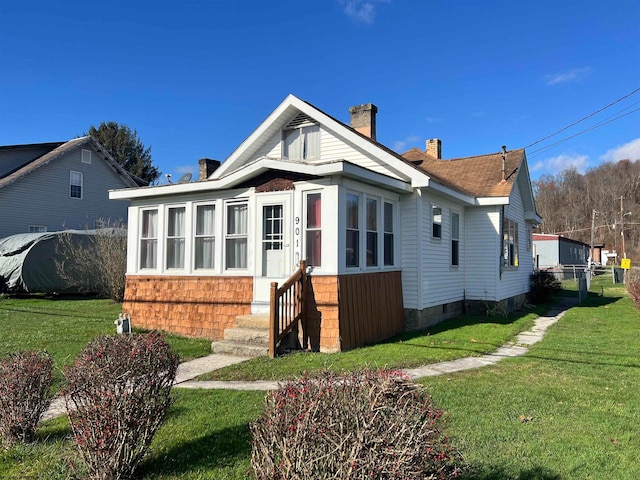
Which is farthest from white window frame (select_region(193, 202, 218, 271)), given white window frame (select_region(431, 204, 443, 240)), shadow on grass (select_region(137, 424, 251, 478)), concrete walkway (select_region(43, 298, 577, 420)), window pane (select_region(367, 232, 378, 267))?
shadow on grass (select_region(137, 424, 251, 478))

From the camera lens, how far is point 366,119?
1408 cm

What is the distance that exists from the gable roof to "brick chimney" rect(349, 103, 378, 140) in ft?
53.3

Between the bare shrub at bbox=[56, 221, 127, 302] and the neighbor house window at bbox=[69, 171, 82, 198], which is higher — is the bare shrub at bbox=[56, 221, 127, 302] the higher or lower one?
the lower one

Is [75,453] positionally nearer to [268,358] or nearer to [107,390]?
[107,390]

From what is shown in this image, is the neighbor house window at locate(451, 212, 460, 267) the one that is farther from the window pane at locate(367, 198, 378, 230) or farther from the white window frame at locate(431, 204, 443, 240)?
the window pane at locate(367, 198, 378, 230)

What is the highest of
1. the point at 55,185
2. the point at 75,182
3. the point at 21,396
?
the point at 75,182

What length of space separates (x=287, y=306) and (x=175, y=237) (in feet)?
13.2

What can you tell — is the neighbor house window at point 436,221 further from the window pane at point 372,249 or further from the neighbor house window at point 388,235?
the window pane at point 372,249

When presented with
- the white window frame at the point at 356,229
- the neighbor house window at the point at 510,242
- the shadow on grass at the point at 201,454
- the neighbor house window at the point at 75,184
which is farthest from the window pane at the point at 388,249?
the neighbor house window at the point at 75,184

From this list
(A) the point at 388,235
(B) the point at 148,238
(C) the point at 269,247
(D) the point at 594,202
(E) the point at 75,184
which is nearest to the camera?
(C) the point at 269,247

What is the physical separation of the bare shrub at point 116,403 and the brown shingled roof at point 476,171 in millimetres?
10902

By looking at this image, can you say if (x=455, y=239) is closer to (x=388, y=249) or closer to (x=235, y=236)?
(x=388, y=249)

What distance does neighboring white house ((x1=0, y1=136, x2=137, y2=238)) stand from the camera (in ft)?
70.5

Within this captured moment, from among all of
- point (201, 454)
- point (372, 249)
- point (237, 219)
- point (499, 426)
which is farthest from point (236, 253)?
point (499, 426)
